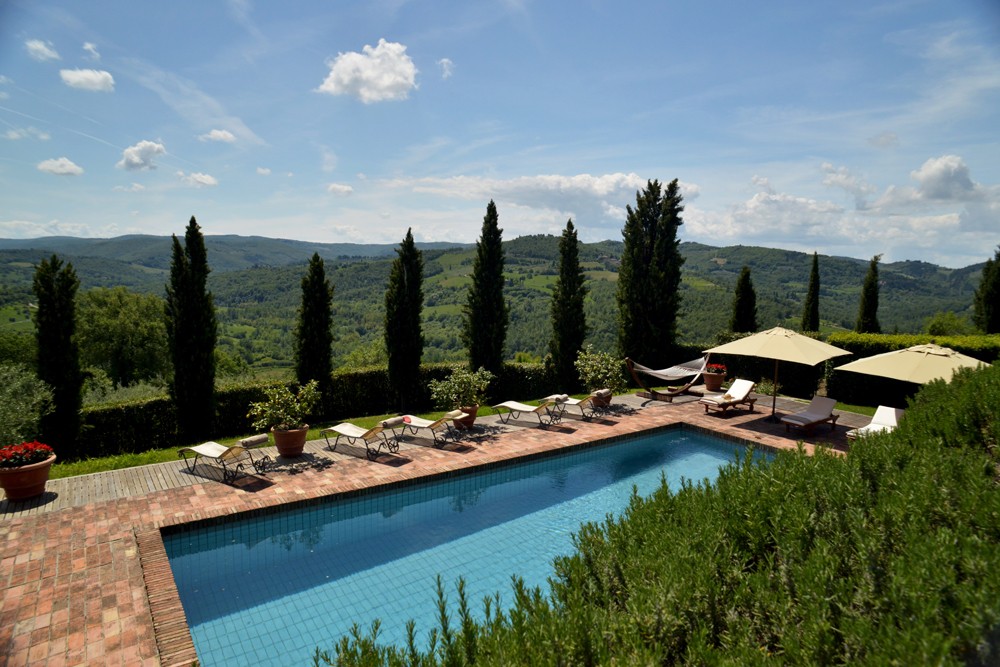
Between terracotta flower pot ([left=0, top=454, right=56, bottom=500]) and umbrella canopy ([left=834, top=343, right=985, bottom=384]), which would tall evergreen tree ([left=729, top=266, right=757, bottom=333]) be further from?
terracotta flower pot ([left=0, top=454, right=56, bottom=500])

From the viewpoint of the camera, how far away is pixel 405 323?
54.4ft

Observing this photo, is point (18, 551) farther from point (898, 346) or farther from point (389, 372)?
point (898, 346)

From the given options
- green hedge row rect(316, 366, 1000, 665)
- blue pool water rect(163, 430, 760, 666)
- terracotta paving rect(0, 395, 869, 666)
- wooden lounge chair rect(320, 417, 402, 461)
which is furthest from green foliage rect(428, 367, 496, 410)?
green hedge row rect(316, 366, 1000, 665)

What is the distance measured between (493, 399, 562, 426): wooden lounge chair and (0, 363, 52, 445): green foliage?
1006 cm

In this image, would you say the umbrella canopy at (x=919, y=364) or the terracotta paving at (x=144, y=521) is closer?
the terracotta paving at (x=144, y=521)

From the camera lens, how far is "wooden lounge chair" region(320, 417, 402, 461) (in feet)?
35.0

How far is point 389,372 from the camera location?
53.5 ft

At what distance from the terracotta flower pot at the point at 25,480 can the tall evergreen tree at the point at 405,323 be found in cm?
912

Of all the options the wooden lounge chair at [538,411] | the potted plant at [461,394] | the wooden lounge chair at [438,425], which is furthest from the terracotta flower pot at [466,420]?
the wooden lounge chair at [538,411]

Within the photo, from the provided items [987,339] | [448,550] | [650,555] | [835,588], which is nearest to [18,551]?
[448,550]

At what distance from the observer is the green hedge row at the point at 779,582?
7.35 ft

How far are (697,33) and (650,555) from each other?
12616 mm

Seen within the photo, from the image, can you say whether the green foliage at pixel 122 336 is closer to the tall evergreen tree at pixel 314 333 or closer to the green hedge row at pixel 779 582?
the tall evergreen tree at pixel 314 333

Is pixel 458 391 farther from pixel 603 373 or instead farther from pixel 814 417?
pixel 814 417
